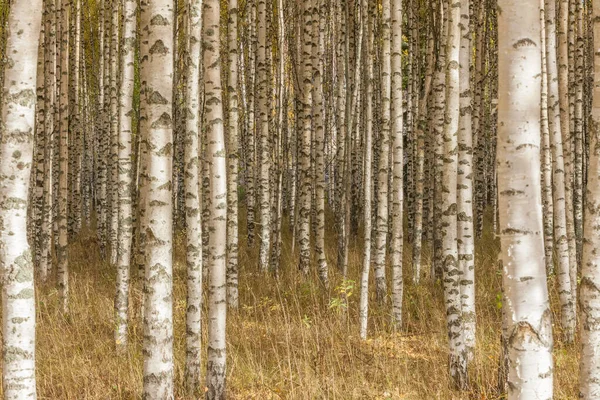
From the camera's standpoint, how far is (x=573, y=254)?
6371mm

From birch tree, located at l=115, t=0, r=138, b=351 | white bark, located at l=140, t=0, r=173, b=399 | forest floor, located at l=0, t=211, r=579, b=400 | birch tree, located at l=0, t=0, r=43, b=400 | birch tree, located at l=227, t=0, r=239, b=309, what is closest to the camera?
birch tree, located at l=0, t=0, r=43, b=400

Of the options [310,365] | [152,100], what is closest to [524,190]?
[152,100]

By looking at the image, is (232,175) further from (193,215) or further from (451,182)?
(451,182)

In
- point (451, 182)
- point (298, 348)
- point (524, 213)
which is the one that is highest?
point (451, 182)

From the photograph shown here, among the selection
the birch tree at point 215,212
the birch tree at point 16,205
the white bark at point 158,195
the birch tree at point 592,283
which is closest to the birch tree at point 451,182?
the birch tree at point 592,283

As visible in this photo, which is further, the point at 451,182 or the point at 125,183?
the point at 125,183

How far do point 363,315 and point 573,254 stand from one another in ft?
9.12

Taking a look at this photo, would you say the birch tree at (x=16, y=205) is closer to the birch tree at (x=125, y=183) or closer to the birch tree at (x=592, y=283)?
the birch tree at (x=125, y=183)

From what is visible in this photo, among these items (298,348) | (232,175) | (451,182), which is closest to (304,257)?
(232,175)

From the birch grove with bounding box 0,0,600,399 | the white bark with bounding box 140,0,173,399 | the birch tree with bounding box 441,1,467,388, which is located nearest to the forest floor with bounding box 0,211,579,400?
the birch grove with bounding box 0,0,600,399

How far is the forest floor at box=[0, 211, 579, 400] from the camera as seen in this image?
425 centimetres

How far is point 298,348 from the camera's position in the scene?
5223 mm

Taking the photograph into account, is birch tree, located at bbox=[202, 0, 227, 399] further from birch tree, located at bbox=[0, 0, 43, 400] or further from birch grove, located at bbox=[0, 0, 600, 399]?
birch tree, located at bbox=[0, 0, 43, 400]

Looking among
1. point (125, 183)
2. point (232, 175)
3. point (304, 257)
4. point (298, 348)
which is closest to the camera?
point (298, 348)
